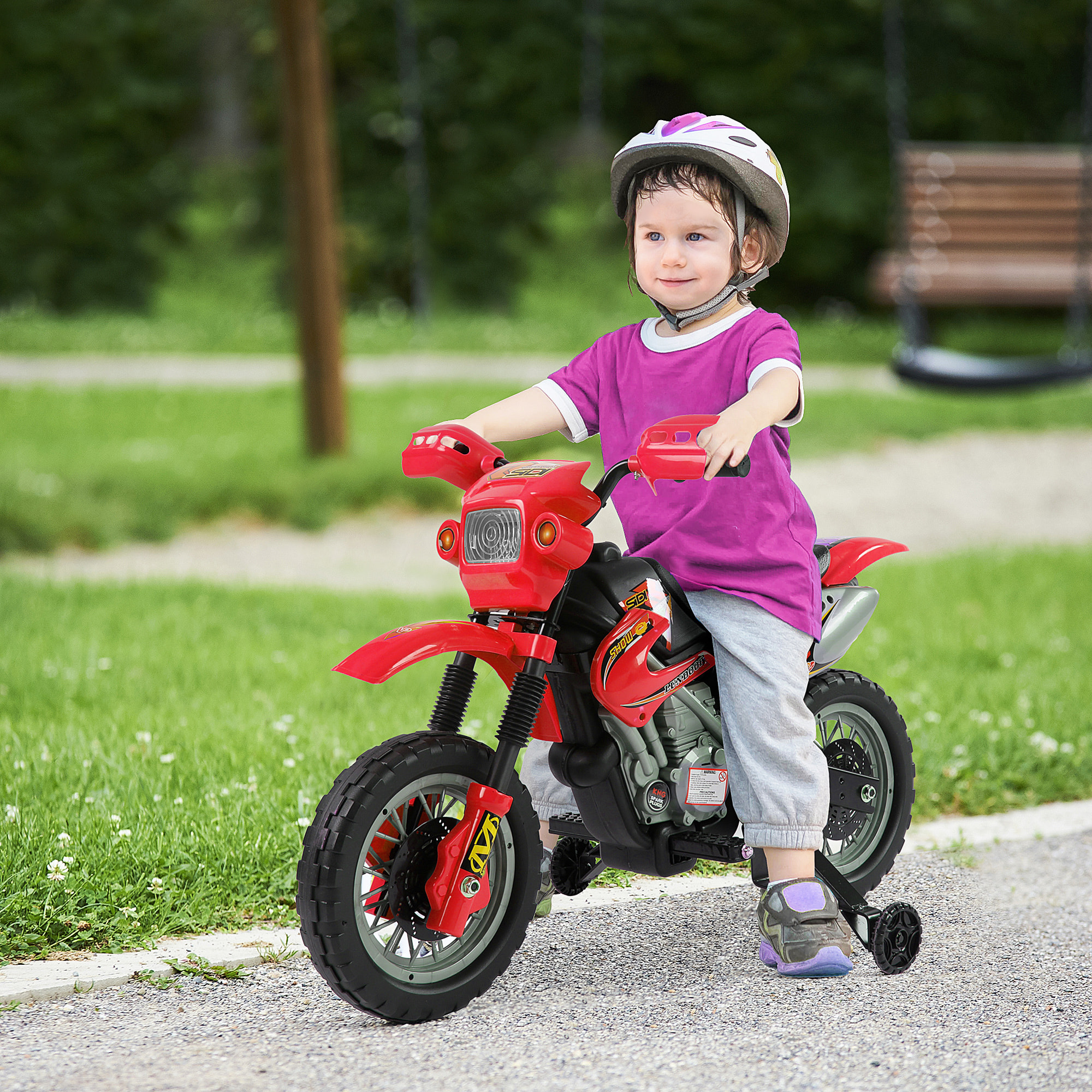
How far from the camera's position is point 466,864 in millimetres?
2699

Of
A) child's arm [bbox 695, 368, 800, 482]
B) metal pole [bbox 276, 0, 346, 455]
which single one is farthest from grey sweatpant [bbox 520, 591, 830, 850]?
metal pole [bbox 276, 0, 346, 455]

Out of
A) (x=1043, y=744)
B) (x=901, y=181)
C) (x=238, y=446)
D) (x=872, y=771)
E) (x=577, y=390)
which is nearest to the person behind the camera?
(x=577, y=390)

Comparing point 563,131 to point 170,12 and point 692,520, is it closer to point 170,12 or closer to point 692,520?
point 170,12

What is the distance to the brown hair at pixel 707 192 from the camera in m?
2.86

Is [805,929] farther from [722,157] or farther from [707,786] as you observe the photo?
[722,157]

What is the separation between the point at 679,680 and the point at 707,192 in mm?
948

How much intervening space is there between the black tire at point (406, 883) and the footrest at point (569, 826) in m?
0.23

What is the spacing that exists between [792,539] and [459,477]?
26.2 inches

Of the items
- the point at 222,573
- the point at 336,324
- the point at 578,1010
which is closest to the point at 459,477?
the point at 578,1010

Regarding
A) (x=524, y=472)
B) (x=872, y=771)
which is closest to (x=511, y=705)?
(x=524, y=472)

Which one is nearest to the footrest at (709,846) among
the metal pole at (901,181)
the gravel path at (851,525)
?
the gravel path at (851,525)

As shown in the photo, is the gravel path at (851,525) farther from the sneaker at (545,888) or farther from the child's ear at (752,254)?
the child's ear at (752,254)

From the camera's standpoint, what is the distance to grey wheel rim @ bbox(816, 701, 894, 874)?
11.1ft

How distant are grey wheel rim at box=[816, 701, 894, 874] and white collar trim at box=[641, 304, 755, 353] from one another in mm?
940
